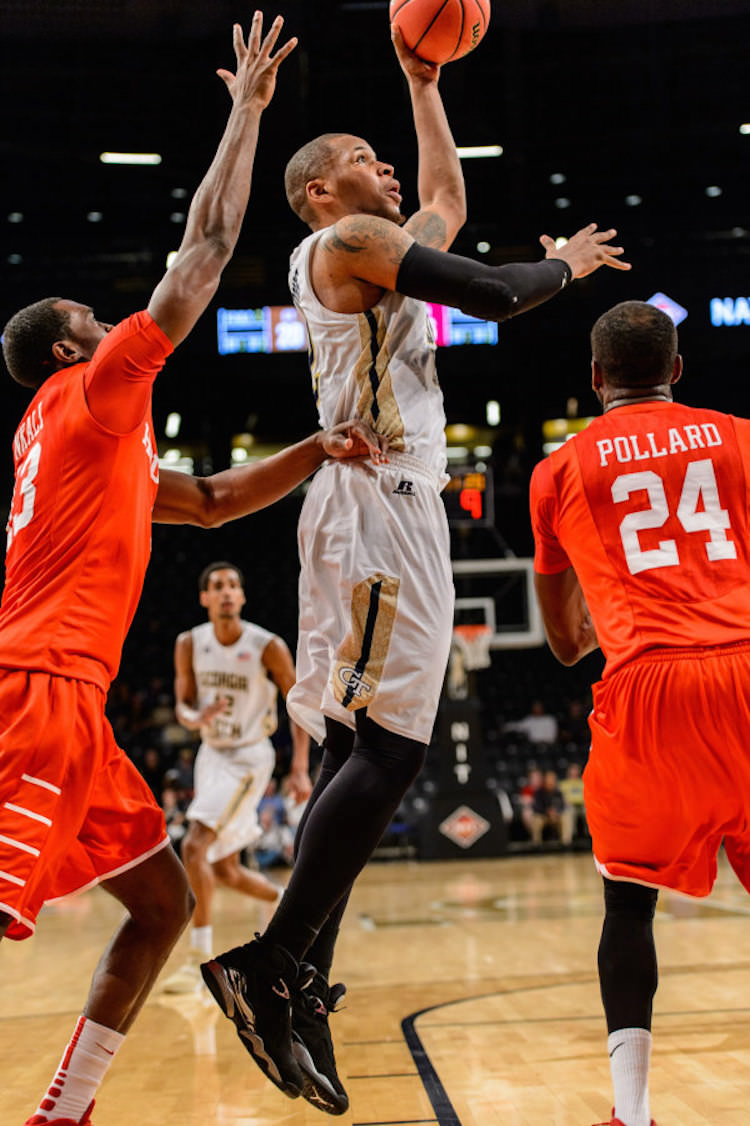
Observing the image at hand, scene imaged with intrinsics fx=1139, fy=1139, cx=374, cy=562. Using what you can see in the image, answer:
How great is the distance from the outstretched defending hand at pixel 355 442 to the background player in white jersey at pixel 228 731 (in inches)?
170

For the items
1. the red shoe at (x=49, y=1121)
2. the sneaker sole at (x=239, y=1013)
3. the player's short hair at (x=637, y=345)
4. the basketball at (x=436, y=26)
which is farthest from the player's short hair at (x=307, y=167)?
the red shoe at (x=49, y=1121)

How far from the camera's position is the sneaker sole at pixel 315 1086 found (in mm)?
2844

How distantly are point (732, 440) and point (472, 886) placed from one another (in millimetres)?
9878

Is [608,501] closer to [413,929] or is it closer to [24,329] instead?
[24,329]

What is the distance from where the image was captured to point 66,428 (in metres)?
3.09

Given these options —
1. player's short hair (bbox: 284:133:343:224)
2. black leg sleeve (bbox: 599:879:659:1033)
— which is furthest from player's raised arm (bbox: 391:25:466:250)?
black leg sleeve (bbox: 599:879:659:1033)

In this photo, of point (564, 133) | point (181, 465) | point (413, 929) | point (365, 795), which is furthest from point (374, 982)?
point (181, 465)

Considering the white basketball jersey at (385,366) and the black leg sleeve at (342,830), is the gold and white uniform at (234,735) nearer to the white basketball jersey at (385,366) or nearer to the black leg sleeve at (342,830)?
the black leg sleeve at (342,830)

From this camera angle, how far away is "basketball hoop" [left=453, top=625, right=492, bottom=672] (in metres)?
15.0

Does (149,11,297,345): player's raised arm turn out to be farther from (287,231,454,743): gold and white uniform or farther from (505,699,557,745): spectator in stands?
(505,699,557,745): spectator in stands

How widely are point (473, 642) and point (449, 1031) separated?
1013 centimetres

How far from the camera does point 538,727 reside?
19734 mm

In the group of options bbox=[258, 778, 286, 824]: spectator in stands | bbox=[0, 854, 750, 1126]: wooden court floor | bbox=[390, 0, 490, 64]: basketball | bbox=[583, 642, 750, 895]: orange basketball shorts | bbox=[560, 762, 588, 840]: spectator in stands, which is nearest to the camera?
bbox=[583, 642, 750, 895]: orange basketball shorts

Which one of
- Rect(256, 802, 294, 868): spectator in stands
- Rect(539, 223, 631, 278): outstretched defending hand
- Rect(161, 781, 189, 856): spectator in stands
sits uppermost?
Rect(539, 223, 631, 278): outstretched defending hand
